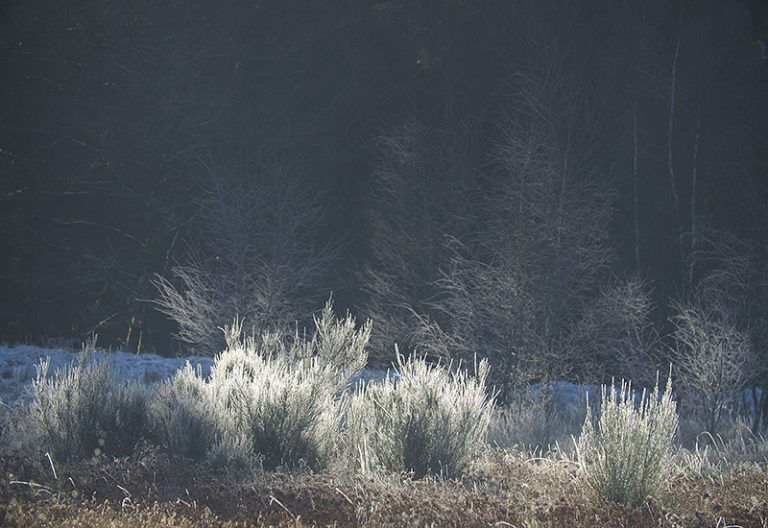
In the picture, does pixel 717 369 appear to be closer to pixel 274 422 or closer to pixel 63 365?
pixel 274 422

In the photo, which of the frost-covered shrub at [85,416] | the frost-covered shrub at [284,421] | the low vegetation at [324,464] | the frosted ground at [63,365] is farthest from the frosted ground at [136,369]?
the frost-covered shrub at [284,421]

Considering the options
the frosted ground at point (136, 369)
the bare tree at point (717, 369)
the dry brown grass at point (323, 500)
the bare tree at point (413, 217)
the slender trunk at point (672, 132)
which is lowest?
the dry brown grass at point (323, 500)

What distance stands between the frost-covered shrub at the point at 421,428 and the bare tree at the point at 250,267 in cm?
900

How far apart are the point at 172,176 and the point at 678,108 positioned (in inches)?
485

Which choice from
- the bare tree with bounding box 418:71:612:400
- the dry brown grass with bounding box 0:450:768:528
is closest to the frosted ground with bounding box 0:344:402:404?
the bare tree with bounding box 418:71:612:400

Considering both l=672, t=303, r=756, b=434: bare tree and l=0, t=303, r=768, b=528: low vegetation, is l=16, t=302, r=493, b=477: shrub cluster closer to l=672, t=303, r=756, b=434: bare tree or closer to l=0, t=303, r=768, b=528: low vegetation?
l=0, t=303, r=768, b=528: low vegetation

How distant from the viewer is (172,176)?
73.6 feet

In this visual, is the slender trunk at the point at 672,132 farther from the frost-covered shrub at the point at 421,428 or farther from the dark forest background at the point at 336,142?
the frost-covered shrub at the point at 421,428

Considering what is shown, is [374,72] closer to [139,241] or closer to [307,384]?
[139,241]

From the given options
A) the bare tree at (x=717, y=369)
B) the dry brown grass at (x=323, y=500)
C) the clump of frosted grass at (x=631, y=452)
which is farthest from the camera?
the bare tree at (x=717, y=369)

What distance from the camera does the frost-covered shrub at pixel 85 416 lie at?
7504 millimetres

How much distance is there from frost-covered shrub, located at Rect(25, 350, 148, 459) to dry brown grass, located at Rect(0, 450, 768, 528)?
53cm

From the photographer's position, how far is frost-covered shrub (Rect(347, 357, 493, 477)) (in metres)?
7.17

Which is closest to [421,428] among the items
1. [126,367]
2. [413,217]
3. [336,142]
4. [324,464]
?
[324,464]
